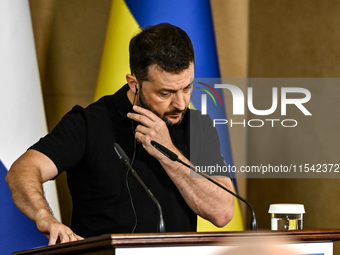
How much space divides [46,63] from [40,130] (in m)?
0.55

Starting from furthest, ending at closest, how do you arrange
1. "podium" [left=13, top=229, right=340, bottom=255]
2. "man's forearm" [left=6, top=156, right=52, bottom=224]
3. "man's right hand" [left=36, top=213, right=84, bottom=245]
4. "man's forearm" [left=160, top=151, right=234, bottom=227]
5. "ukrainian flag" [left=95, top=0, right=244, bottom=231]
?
"ukrainian flag" [left=95, top=0, right=244, bottom=231] → "man's forearm" [left=160, top=151, right=234, bottom=227] → "man's forearm" [left=6, top=156, right=52, bottom=224] → "man's right hand" [left=36, top=213, right=84, bottom=245] → "podium" [left=13, top=229, right=340, bottom=255]

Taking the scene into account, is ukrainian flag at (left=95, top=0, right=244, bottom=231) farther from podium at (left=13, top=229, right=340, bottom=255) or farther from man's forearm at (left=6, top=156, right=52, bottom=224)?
podium at (left=13, top=229, right=340, bottom=255)

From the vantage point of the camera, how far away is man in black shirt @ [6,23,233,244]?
7.82ft

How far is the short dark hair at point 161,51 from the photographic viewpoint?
8.10 feet

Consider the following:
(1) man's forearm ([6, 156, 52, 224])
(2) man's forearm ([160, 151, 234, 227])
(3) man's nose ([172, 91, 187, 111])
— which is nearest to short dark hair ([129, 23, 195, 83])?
(3) man's nose ([172, 91, 187, 111])

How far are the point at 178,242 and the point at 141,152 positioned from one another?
1.11 metres

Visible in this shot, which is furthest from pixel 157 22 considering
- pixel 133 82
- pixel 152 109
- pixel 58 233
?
pixel 58 233

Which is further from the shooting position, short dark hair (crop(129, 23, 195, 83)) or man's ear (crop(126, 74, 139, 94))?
man's ear (crop(126, 74, 139, 94))

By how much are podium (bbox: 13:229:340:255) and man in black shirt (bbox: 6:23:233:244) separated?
823 millimetres

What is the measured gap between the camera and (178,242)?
4.78 ft

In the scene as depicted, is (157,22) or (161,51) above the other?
(157,22)

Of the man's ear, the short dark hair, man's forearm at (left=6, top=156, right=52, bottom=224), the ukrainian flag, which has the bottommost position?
man's forearm at (left=6, top=156, right=52, bottom=224)

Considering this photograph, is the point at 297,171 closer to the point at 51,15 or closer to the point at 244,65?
the point at 244,65

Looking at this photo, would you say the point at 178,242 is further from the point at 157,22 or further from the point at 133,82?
the point at 157,22
